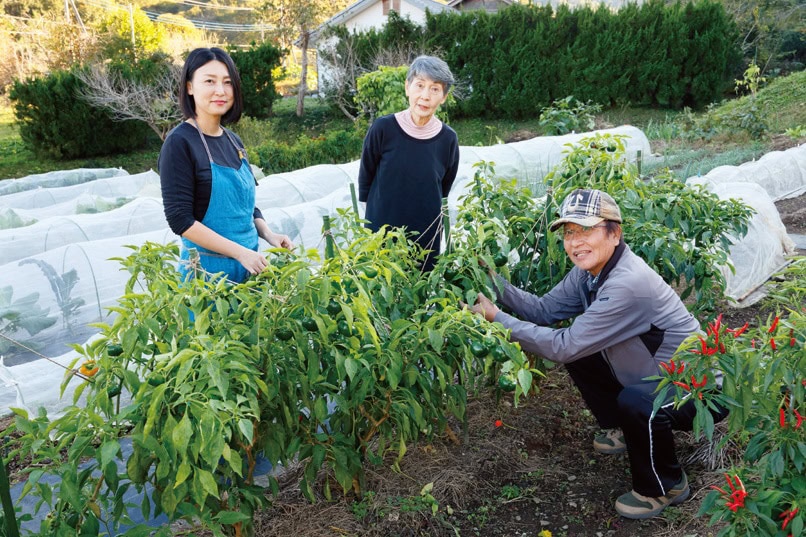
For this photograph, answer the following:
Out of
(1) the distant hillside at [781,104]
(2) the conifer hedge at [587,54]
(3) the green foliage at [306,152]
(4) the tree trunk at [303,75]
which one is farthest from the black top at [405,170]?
(4) the tree trunk at [303,75]

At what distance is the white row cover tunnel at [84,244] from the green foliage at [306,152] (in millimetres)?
4111

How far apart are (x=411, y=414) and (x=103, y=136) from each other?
14945 millimetres

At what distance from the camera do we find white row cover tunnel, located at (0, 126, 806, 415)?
3665 millimetres

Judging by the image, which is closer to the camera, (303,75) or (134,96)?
(134,96)

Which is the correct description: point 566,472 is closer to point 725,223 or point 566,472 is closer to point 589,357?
point 589,357

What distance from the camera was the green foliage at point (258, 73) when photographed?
1662 cm

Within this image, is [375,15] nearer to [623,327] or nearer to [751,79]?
[751,79]

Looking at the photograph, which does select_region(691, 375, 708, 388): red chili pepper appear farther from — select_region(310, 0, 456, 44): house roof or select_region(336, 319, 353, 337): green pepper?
select_region(310, 0, 456, 44): house roof

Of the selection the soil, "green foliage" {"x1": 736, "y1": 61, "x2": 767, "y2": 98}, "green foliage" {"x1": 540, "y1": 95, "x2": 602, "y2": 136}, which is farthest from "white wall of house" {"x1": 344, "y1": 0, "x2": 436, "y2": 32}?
the soil

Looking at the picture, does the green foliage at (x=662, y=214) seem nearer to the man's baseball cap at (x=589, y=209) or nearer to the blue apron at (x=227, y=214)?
A: the man's baseball cap at (x=589, y=209)

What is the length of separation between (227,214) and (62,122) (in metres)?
14.2

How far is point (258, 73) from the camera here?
17062 mm

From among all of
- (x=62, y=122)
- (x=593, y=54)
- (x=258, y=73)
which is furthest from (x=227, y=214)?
(x=258, y=73)

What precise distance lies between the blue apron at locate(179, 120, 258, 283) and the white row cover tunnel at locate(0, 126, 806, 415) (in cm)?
74
